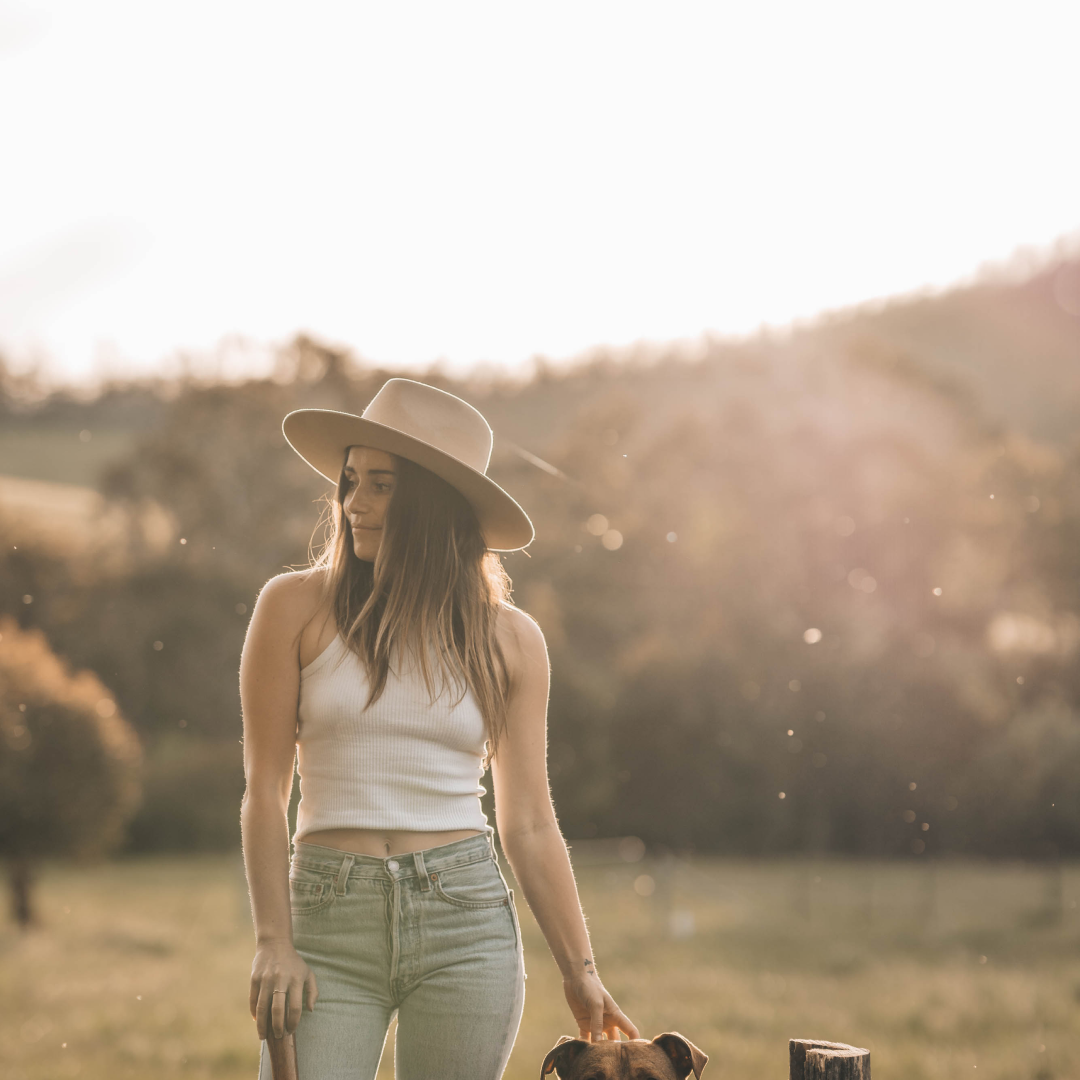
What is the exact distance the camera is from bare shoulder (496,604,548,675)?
1.60 meters

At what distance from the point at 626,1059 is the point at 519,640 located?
0.63 m

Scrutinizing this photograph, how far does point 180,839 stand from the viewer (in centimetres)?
1184

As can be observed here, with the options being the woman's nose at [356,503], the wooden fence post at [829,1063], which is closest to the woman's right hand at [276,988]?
the woman's nose at [356,503]

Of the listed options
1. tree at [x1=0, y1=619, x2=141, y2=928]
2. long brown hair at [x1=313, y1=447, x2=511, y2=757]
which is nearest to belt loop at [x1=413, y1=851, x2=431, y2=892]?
long brown hair at [x1=313, y1=447, x2=511, y2=757]

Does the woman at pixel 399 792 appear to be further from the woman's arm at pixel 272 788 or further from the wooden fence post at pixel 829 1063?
the wooden fence post at pixel 829 1063

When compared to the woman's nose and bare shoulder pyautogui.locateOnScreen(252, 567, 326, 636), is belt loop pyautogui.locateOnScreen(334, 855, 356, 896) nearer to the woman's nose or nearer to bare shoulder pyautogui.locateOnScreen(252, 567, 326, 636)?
bare shoulder pyautogui.locateOnScreen(252, 567, 326, 636)

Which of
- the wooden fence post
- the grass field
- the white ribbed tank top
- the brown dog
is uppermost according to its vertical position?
the white ribbed tank top

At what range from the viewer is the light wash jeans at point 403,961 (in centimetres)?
139

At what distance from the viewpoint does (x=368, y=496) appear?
5.19ft

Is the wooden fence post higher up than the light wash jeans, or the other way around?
the light wash jeans

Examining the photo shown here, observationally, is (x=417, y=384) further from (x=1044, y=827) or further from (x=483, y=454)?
(x=1044, y=827)

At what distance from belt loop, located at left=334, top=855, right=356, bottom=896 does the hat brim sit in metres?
0.52

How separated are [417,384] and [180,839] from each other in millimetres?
11546

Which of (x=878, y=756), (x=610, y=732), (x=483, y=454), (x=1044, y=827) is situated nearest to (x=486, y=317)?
(x=610, y=732)
